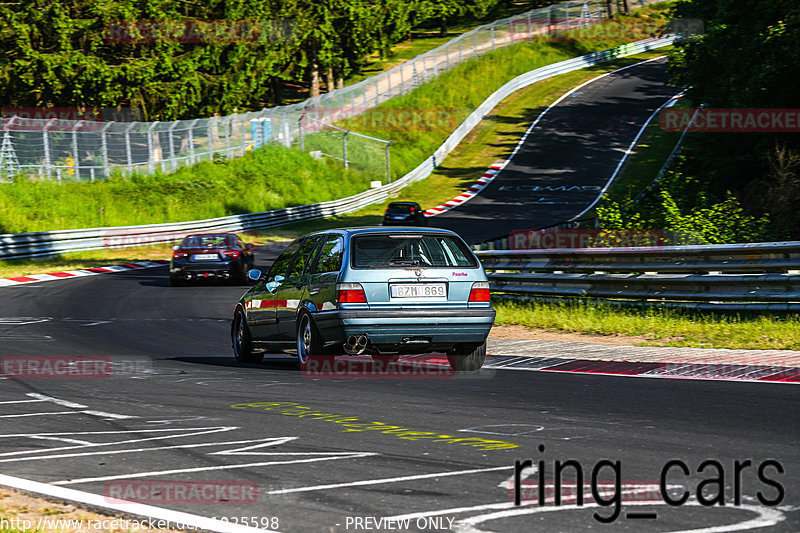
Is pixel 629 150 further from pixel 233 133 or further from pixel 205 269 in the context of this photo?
pixel 205 269

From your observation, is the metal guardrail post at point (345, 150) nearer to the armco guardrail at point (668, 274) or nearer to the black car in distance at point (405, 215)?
the black car in distance at point (405, 215)

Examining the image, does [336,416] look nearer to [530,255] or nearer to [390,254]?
[390,254]

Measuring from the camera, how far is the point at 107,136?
139 feet

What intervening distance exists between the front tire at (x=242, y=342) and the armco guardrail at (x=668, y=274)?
5.95m

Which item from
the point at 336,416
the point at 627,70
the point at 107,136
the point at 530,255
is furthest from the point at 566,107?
the point at 336,416

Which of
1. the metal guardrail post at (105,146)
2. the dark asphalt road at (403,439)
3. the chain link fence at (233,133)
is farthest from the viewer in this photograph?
the metal guardrail post at (105,146)

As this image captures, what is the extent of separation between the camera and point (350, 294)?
10273 millimetres

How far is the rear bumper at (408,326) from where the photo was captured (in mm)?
10203

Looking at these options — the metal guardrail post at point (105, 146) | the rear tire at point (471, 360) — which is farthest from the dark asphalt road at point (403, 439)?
the metal guardrail post at point (105, 146)

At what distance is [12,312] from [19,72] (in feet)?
115

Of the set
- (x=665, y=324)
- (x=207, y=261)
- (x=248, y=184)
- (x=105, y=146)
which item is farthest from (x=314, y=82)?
(x=665, y=324)

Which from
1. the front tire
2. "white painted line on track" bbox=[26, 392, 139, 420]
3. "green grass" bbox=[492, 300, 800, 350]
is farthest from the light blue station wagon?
"green grass" bbox=[492, 300, 800, 350]

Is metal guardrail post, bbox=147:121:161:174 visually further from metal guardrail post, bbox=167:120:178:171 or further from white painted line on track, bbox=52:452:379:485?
white painted line on track, bbox=52:452:379:485

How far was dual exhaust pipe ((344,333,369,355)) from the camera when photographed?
10203mm
